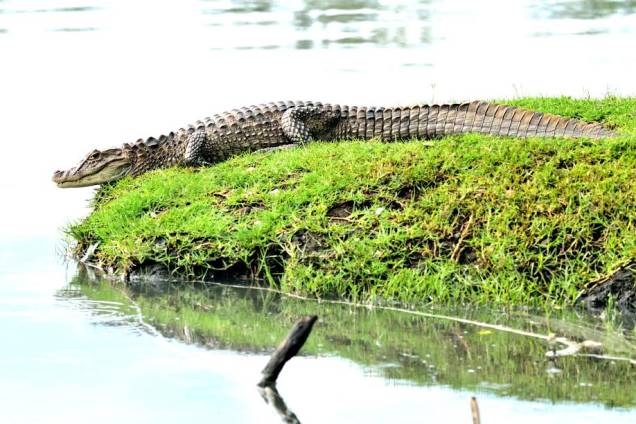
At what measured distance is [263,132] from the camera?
32.9 feet

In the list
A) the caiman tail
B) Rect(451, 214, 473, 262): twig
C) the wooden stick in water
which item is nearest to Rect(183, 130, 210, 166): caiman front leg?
the caiman tail

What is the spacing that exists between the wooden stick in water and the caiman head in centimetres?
436

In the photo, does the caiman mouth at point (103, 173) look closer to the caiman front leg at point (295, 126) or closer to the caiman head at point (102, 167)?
the caiman head at point (102, 167)

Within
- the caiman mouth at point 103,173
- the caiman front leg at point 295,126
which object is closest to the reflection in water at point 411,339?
the caiman mouth at point 103,173

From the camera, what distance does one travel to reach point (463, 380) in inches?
234

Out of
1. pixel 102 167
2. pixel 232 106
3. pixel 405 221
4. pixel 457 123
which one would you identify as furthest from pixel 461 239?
pixel 232 106

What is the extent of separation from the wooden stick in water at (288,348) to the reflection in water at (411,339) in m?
0.54

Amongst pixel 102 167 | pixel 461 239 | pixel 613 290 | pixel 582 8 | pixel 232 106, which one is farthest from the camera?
pixel 582 8

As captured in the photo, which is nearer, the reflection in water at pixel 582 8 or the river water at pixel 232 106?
the river water at pixel 232 106

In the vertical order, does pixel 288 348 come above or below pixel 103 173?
below

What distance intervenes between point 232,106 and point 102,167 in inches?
172

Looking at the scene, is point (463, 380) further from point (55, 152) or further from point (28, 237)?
point (55, 152)

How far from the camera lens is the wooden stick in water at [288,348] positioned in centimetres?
534

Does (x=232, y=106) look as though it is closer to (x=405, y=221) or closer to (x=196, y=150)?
(x=196, y=150)
